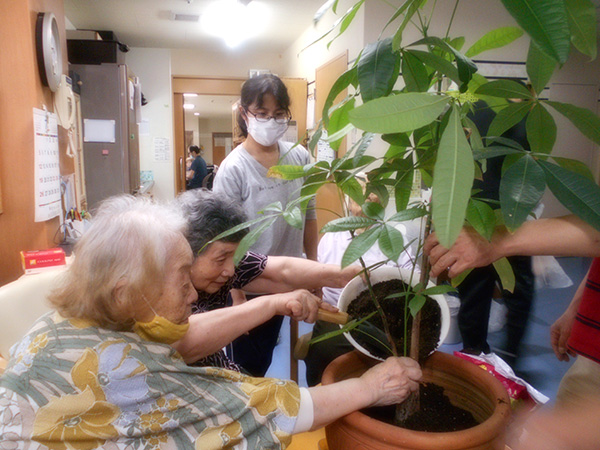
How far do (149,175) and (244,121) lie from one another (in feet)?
16.1

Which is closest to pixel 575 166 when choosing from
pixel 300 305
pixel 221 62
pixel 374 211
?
pixel 374 211

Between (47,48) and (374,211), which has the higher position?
(47,48)

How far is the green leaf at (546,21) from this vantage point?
1.29 feet

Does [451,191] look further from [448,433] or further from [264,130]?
[264,130]

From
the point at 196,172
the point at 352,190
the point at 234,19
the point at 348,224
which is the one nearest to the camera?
the point at 348,224

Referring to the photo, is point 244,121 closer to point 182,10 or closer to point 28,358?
point 28,358

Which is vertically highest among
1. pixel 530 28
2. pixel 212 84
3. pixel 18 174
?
pixel 212 84

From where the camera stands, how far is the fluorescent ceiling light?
14.6ft

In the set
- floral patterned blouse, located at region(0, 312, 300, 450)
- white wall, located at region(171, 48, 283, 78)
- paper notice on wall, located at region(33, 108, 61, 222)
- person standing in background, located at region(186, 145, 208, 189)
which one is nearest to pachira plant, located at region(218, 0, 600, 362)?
floral patterned blouse, located at region(0, 312, 300, 450)

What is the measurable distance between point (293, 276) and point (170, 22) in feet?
15.3

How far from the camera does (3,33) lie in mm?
1778

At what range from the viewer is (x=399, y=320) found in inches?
38.1

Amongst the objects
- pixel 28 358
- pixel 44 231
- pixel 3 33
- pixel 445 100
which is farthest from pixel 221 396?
pixel 3 33

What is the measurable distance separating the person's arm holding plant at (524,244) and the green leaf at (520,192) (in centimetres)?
15
